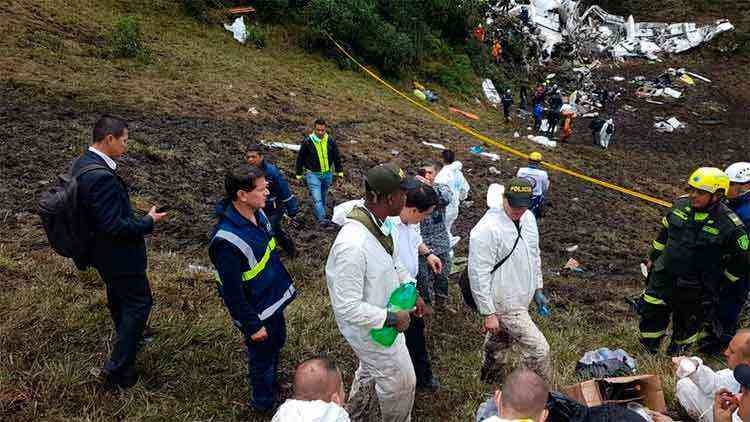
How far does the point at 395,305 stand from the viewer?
253 centimetres

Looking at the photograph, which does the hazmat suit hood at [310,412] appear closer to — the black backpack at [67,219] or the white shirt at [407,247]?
the white shirt at [407,247]

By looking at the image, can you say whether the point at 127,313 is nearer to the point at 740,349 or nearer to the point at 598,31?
the point at 740,349

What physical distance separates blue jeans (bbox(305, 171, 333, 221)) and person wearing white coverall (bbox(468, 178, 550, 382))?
356cm

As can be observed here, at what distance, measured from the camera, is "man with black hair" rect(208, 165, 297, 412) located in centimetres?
258

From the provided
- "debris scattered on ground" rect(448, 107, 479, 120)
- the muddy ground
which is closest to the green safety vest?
the muddy ground

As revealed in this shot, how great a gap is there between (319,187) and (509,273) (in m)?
3.87

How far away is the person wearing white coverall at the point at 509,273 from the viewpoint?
10.2 ft

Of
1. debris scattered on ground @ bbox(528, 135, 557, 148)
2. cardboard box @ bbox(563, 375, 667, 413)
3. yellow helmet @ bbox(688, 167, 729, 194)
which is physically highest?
yellow helmet @ bbox(688, 167, 729, 194)

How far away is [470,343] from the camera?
434 cm

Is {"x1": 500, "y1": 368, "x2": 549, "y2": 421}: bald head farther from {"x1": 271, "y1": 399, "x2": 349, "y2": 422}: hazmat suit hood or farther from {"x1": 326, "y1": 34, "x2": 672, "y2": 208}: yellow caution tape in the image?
{"x1": 326, "y1": 34, "x2": 672, "y2": 208}: yellow caution tape

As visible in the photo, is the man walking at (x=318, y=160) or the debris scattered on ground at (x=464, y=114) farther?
the debris scattered on ground at (x=464, y=114)

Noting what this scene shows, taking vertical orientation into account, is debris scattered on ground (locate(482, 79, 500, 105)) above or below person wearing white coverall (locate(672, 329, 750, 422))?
below

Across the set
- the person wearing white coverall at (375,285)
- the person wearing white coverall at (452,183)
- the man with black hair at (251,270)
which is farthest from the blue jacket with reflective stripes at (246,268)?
the person wearing white coverall at (452,183)

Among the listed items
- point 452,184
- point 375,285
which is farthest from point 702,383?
point 452,184
